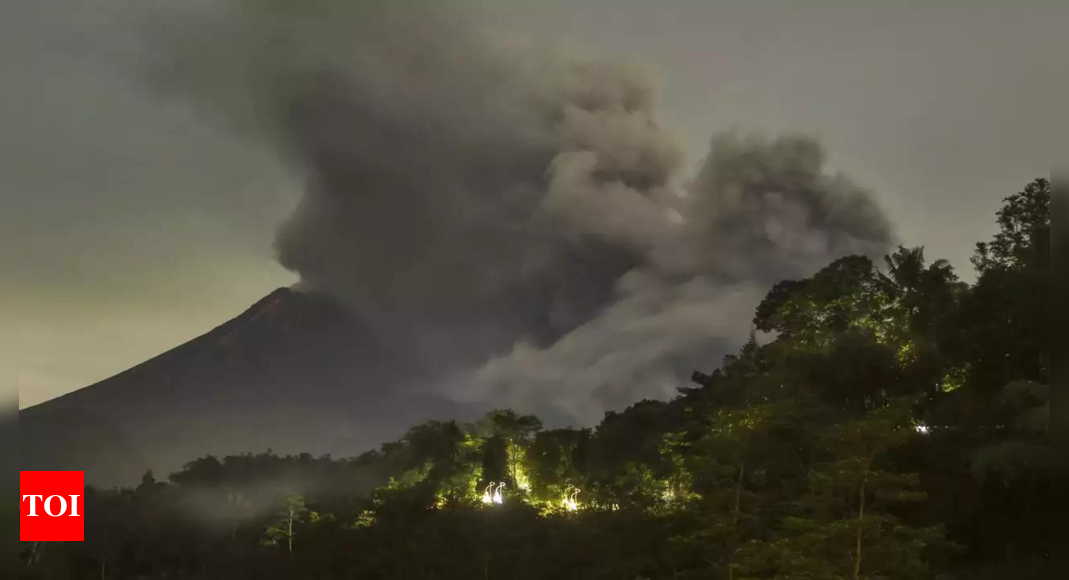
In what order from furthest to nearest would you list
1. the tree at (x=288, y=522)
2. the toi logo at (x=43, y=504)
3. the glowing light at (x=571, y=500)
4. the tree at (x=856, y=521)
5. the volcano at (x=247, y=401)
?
1. the volcano at (x=247, y=401)
2. the glowing light at (x=571, y=500)
3. the tree at (x=288, y=522)
4. the tree at (x=856, y=521)
5. the toi logo at (x=43, y=504)

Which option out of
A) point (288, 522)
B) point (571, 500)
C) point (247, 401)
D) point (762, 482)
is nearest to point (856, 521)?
point (762, 482)

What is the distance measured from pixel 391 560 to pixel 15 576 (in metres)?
15.3

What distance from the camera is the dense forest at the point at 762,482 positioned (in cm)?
979

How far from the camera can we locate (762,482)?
12.3 meters

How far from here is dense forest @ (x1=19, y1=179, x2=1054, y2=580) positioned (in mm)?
9789

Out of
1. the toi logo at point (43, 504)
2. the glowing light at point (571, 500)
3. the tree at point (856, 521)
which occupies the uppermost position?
the toi logo at point (43, 504)

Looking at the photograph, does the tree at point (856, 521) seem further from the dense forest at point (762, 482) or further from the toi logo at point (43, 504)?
the toi logo at point (43, 504)

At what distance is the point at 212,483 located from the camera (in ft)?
106

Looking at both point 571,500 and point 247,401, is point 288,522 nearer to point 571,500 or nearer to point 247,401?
point 571,500

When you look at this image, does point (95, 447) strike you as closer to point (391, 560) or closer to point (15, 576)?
point (391, 560)

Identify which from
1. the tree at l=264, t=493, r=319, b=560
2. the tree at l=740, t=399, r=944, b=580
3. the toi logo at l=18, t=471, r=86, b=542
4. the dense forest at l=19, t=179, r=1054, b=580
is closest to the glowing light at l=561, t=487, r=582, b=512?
the dense forest at l=19, t=179, r=1054, b=580

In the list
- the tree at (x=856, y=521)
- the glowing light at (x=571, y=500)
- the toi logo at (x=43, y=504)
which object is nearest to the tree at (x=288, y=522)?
the glowing light at (x=571, y=500)

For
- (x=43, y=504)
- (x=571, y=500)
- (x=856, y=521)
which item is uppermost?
(x=43, y=504)

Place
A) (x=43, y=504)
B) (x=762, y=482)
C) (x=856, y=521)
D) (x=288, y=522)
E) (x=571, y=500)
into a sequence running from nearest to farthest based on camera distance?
(x=43, y=504), (x=856, y=521), (x=762, y=482), (x=288, y=522), (x=571, y=500)
